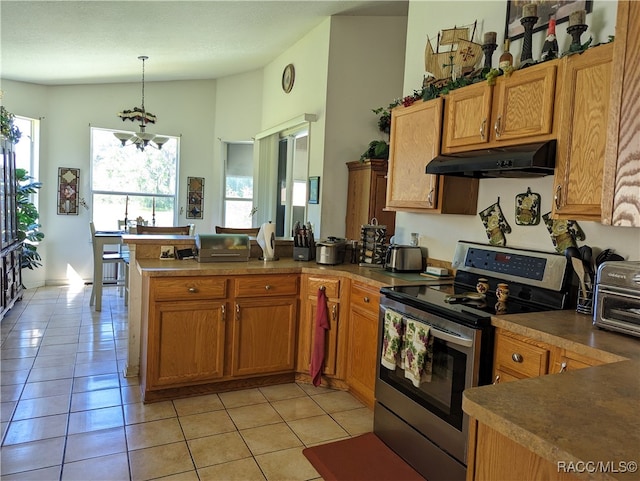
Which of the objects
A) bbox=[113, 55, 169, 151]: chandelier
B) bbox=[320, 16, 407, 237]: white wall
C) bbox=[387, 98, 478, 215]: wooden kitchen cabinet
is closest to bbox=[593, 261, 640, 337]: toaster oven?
bbox=[387, 98, 478, 215]: wooden kitchen cabinet

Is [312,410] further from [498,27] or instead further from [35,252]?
[35,252]

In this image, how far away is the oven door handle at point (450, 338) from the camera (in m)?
1.92

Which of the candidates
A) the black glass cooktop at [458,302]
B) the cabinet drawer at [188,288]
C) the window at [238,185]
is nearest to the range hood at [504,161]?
the black glass cooktop at [458,302]

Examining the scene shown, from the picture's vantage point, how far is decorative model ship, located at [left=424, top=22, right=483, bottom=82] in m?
2.76

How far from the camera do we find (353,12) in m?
4.60

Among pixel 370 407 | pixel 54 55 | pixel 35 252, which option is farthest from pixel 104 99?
pixel 370 407

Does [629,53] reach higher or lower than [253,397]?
higher

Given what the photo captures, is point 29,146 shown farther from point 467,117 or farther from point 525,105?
point 525,105

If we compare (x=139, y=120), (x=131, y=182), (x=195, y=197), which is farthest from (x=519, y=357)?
(x=131, y=182)

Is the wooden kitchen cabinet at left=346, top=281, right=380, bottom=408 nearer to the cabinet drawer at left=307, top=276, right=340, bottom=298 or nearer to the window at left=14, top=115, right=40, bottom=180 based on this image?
the cabinet drawer at left=307, top=276, right=340, bottom=298

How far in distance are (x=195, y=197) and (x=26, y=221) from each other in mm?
2400

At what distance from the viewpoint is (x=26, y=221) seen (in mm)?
5422

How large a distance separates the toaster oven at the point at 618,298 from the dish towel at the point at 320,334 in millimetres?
1689

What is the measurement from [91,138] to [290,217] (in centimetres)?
322
